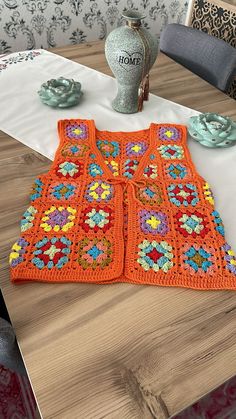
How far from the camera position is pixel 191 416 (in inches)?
42.3

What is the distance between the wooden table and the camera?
49 cm

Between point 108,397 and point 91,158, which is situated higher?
point 91,158

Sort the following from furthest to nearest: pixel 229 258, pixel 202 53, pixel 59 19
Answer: pixel 59 19
pixel 202 53
pixel 229 258

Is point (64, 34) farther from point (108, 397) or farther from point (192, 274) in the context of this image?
point (108, 397)

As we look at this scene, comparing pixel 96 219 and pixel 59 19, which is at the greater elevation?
pixel 59 19

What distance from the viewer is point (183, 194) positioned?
2.55 feet

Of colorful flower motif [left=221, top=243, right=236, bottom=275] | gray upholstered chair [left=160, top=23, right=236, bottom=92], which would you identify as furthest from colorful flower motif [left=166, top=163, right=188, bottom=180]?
gray upholstered chair [left=160, top=23, right=236, bottom=92]

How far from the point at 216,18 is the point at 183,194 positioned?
123cm

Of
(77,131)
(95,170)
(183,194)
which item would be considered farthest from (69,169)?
(183,194)

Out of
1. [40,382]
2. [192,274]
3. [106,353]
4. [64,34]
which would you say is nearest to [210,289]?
[192,274]

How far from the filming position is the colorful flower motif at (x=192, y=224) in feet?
2.29

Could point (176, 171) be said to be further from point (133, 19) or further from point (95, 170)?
point (133, 19)

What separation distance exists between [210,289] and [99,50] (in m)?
1.10

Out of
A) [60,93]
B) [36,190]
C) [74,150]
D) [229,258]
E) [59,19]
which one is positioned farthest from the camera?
[59,19]
